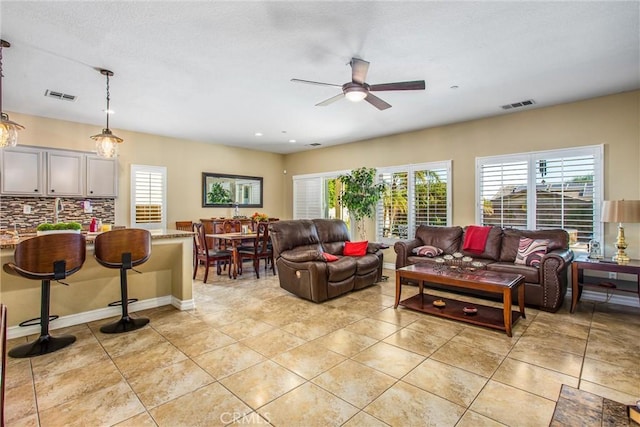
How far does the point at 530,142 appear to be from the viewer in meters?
4.95

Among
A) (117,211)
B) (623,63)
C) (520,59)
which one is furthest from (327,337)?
(117,211)

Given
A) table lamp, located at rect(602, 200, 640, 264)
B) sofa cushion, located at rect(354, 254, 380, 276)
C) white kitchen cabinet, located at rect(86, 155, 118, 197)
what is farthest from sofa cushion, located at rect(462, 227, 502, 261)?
white kitchen cabinet, located at rect(86, 155, 118, 197)

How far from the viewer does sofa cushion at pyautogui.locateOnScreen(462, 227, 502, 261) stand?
4.80 m

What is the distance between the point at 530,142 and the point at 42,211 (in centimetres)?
791

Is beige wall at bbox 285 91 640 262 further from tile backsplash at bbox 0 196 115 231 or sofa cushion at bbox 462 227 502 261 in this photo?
tile backsplash at bbox 0 196 115 231

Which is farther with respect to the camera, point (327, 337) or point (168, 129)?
point (168, 129)

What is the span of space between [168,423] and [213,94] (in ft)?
12.3

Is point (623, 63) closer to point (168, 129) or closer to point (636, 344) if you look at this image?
point (636, 344)

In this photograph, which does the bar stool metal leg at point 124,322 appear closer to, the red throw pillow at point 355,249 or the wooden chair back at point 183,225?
the red throw pillow at point 355,249

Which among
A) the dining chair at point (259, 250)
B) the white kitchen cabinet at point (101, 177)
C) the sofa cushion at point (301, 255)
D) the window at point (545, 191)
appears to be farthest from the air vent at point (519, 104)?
the white kitchen cabinet at point (101, 177)

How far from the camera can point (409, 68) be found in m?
3.50

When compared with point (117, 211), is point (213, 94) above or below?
above

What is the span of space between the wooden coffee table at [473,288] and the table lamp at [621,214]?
1327 millimetres

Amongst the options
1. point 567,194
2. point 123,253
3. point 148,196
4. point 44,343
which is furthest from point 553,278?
point 148,196
